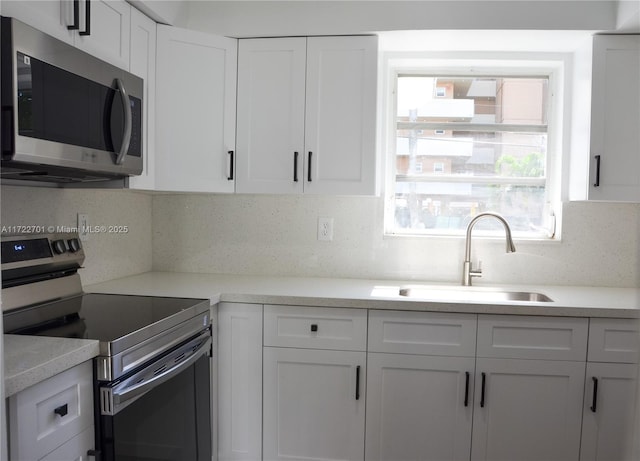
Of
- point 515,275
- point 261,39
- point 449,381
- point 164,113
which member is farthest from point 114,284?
point 515,275

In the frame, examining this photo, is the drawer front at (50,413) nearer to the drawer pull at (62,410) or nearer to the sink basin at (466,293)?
the drawer pull at (62,410)

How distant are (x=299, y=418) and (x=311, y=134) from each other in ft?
4.19

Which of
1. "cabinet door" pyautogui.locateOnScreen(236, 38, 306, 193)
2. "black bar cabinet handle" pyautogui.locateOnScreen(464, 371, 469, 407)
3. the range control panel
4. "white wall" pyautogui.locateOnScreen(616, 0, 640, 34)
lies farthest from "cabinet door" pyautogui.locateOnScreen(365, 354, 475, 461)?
"white wall" pyautogui.locateOnScreen(616, 0, 640, 34)

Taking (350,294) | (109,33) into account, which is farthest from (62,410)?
(109,33)

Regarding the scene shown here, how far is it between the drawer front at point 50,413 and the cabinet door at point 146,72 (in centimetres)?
87

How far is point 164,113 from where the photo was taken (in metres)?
2.06

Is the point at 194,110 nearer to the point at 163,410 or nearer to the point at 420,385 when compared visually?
the point at 163,410

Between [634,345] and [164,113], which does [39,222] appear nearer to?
[164,113]

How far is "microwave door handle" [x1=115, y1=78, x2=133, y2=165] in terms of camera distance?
5.09 ft

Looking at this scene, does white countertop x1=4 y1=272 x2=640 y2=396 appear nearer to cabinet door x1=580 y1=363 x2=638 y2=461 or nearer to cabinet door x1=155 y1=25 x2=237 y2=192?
cabinet door x1=580 y1=363 x2=638 y2=461

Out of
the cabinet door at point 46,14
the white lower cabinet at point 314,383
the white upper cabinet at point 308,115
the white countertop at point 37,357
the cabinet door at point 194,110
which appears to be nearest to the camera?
the white countertop at point 37,357

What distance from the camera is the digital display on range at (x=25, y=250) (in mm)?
1554

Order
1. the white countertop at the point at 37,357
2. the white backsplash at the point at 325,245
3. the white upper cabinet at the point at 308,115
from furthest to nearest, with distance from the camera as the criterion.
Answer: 1. the white backsplash at the point at 325,245
2. the white upper cabinet at the point at 308,115
3. the white countertop at the point at 37,357

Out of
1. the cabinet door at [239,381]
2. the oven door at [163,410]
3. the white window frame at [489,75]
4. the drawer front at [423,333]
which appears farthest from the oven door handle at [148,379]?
the white window frame at [489,75]
